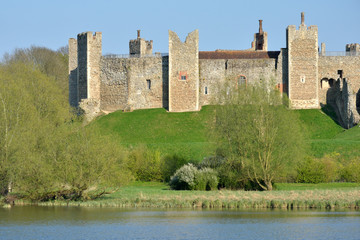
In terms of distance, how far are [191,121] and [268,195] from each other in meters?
21.3

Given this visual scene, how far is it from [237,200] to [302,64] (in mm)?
25106

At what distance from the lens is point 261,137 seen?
1340 inches

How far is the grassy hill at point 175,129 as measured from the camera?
45000 millimetres

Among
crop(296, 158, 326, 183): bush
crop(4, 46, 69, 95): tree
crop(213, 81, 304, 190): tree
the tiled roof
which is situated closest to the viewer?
crop(213, 81, 304, 190): tree

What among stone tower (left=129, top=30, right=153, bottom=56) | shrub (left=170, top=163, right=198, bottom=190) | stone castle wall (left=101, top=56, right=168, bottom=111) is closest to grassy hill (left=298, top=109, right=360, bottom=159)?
shrub (left=170, top=163, right=198, bottom=190)

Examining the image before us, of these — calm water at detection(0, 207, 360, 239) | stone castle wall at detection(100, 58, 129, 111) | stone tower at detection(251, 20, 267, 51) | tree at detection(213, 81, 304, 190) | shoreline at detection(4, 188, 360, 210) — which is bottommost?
calm water at detection(0, 207, 360, 239)

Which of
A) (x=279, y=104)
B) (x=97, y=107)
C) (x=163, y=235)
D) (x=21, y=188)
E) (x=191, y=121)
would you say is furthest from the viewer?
(x=97, y=107)

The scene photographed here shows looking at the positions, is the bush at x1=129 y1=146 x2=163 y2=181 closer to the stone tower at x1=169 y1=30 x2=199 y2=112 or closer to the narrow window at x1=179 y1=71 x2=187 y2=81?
the stone tower at x1=169 y1=30 x2=199 y2=112

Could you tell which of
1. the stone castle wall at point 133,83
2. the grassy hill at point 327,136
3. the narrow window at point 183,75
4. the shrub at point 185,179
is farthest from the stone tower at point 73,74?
the shrub at point 185,179

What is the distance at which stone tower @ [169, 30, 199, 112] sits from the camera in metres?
53.3

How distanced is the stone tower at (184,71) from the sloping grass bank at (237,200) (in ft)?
70.0

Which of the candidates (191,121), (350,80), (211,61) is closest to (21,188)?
(191,121)

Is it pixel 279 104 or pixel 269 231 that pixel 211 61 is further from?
pixel 269 231

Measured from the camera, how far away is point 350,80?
53750 millimetres
